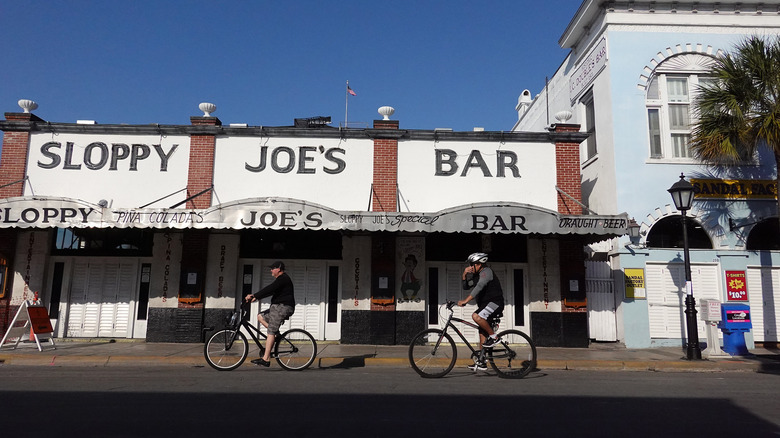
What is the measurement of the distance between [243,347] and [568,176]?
9.03m

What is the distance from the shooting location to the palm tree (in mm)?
11531

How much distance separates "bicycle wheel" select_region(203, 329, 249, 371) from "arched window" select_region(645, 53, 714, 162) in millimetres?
11329

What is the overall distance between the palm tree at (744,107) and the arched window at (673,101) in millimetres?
1453

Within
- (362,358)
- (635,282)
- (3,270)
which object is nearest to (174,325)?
(3,270)

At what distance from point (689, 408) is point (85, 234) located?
13259 millimetres

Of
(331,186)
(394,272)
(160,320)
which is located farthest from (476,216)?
(160,320)

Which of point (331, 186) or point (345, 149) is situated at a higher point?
point (345, 149)

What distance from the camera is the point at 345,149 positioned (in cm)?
1344

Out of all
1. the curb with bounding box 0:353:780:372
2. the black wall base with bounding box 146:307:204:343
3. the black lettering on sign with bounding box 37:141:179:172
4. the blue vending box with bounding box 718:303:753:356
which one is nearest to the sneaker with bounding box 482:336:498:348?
the curb with bounding box 0:353:780:372

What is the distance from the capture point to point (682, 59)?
1441 cm

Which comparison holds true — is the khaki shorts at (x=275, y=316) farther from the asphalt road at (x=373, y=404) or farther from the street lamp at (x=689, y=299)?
the street lamp at (x=689, y=299)

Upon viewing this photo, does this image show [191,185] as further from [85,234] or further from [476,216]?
[476,216]

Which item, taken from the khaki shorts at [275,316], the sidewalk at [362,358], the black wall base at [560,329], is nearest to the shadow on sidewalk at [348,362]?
the sidewalk at [362,358]

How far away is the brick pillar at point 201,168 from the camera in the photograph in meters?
13.0
